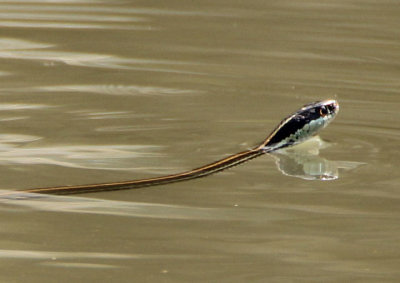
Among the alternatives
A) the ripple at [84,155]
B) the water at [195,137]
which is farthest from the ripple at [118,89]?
the ripple at [84,155]

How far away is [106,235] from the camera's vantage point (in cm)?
472

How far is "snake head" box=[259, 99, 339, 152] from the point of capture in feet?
21.4

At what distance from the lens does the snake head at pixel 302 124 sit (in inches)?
256

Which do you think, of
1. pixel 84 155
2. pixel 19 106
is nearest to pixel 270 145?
pixel 84 155

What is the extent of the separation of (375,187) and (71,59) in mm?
3800

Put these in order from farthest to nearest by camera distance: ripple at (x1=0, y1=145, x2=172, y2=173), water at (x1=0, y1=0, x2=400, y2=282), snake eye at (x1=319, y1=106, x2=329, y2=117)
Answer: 1. snake eye at (x1=319, y1=106, x2=329, y2=117)
2. ripple at (x1=0, y1=145, x2=172, y2=173)
3. water at (x1=0, y1=0, x2=400, y2=282)

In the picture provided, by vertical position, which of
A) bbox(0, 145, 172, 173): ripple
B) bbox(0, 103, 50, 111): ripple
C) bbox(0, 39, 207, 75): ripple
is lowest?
bbox(0, 145, 172, 173): ripple

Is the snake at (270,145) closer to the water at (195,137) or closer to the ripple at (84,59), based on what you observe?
the water at (195,137)

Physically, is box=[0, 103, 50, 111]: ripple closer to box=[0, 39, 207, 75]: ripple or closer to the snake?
box=[0, 39, 207, 75]: ripple

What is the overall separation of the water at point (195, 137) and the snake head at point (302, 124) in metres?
0.11

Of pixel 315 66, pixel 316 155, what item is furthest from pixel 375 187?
pixel 315 66

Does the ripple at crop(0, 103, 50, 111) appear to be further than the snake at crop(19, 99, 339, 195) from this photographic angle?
Yes

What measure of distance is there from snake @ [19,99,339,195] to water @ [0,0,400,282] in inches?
3.2

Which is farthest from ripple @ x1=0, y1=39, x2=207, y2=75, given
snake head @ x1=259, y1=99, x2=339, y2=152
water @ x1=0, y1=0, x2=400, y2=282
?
snake head @ x1=259, y1=99, x2=339, y2=152
